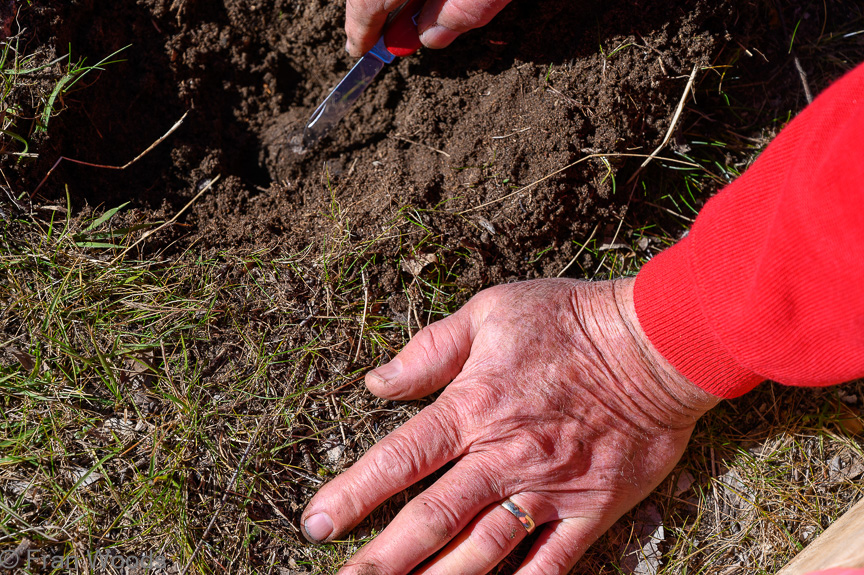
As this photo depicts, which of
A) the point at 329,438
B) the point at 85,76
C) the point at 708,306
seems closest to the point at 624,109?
the point at 708,306

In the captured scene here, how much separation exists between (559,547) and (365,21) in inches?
81.3

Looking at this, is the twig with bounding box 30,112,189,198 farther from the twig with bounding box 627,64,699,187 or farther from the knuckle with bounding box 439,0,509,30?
the twig with bounding box 627,64,699,187

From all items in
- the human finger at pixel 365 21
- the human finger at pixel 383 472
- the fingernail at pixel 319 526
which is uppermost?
the human finger at pixel 365 21

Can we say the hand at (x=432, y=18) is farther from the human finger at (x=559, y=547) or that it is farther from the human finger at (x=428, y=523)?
the human finger at (x=559, y=547)

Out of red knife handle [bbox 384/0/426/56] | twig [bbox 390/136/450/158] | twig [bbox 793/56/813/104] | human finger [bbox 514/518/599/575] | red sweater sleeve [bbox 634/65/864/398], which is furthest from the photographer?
twig [bbox 793/56/813/104]

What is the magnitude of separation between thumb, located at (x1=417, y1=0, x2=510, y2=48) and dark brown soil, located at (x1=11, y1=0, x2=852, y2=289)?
0.21 metres

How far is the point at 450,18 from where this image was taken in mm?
1979

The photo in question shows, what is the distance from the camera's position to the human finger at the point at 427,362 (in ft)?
6.55

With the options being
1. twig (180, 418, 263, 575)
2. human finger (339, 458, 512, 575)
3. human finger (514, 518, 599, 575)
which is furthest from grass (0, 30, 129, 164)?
human finger (514, 518, 599, 575)

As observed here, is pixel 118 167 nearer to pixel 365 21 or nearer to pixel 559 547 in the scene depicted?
pixel 365 21

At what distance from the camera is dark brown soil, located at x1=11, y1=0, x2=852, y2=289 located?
2.13 metres

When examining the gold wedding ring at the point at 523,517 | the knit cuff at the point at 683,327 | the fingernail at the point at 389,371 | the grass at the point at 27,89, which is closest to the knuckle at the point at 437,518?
the gold wedding ring at the point at 523,517

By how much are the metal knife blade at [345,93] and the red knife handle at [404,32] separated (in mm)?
35

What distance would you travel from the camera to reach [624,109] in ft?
7.03
